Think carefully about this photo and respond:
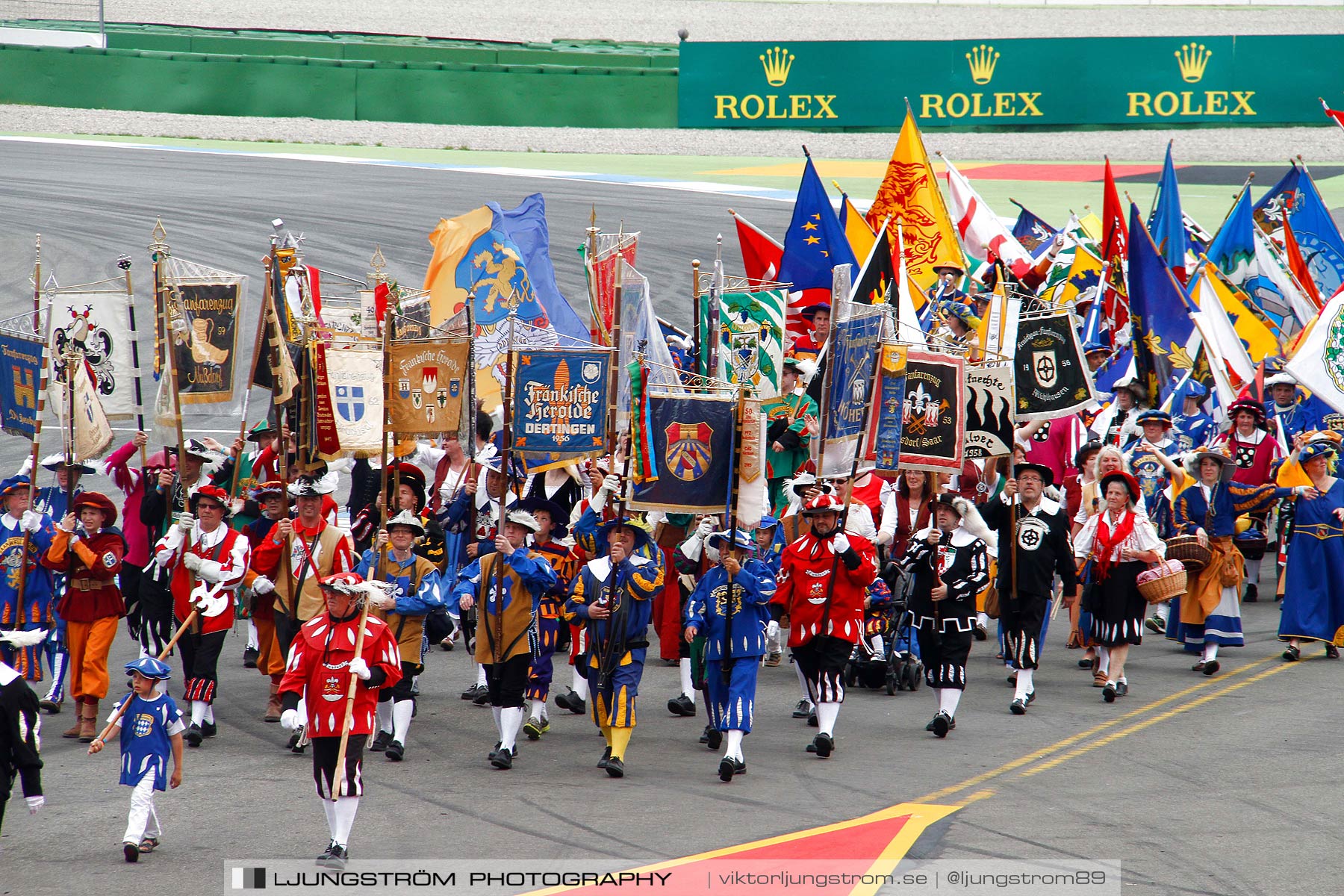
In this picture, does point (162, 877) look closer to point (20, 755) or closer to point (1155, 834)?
point (20, 755)

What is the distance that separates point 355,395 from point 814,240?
5623 millimetres

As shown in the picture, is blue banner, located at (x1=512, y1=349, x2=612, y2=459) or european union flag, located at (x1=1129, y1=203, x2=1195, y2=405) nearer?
blue banner, located at (x1=512, y1=349, x2=612, y2=459)

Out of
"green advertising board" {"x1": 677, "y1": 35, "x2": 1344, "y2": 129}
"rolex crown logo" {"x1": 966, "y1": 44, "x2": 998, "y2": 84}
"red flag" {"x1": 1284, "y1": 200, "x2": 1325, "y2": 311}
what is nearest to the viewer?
"red flag" {"x1": 1284, "y1": 200, "x2": 1325, "y2": 311}

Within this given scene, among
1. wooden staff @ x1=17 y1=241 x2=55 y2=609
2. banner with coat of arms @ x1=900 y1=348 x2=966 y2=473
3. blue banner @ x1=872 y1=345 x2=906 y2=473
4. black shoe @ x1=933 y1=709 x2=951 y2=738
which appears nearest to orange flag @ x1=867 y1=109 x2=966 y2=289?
banner with coat of arms @ x1=900 y1=348 x2=966 y2=473

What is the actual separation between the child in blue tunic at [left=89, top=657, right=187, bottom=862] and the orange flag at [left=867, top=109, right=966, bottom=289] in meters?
11.1

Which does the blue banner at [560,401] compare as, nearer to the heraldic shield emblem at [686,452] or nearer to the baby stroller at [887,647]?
the heraldic shield emblem at [686,452]

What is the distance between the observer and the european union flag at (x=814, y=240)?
15.6 meters

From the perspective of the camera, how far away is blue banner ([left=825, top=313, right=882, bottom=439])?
11062 millimetres

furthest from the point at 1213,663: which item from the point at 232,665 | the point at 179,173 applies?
the point at 179,173

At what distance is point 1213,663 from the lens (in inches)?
490

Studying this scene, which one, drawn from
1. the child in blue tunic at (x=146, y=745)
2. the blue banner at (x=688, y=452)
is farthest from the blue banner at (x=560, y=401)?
the child in blue tunic at (x=146, y=745)

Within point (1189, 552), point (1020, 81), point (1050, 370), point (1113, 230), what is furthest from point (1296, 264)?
point (1020, 81)

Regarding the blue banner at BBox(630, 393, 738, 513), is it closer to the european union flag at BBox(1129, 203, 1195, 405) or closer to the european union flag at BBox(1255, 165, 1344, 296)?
the european union flag at BBox(1129, 203, 1195, 405)

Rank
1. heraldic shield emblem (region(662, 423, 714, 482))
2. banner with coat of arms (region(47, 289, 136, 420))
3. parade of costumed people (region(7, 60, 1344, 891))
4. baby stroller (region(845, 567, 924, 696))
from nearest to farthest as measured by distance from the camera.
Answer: parade of costumed people (region(7, 60, 1344, 891)) → heraldic shield emblem (region(662, 423, 714, 482)) → baby stroller (region(845, 567, 924, 696)) → banner with coat of arms (region(47, 289, 136, 420))
